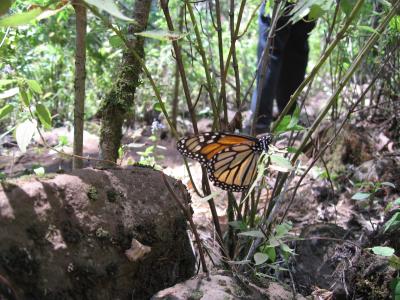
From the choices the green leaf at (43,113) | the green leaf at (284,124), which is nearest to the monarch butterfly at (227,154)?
the green leaf at (284,124)

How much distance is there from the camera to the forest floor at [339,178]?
9.02 ft

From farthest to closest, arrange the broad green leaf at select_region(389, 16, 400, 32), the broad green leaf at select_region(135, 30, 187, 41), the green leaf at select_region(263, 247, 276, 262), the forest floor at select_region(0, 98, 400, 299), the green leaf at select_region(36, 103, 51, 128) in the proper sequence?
1. the forest floor at select_region(0, 98, 400, 299)
2. the broad green leaf at select_region(389, 16, 400, 32)
3. the green leaf at select_region(263, 247, 276, 262)
4. the green leaf at select_region(36, 103, 51, 128)
5. the broad green leaf at select_region(135, 30, 187, 41)

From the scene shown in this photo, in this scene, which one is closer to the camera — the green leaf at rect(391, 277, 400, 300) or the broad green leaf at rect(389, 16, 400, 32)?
the green leaf at rect(391, 277, 400, 300)

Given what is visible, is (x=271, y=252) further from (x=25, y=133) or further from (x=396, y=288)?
(x=25, y=133)

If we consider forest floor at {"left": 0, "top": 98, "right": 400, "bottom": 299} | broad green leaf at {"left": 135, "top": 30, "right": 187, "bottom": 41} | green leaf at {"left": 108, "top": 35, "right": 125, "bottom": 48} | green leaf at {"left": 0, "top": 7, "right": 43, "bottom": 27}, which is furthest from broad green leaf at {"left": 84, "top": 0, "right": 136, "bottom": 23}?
forest floor at {"left": 0, "top": 98, "right": 400, "bottom": 299}

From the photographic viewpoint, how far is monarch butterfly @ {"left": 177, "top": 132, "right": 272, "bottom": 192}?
2023 mm

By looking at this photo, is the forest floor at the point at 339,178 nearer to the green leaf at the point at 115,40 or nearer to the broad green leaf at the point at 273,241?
the broad green leaf at the point at 273,241

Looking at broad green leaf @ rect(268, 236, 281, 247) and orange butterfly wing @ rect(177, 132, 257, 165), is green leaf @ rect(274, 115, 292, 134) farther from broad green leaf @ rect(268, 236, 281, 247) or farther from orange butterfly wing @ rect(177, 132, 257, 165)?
broad green leaf @ rect(268, 236, 281, 247)

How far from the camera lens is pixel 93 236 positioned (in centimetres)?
157

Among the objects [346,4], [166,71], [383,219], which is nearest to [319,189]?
[383,219]

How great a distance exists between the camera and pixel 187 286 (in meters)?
1.70

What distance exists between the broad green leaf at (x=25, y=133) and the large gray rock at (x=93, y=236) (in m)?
0.13

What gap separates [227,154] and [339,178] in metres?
1.72

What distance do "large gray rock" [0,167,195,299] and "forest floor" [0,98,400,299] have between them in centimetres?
47
